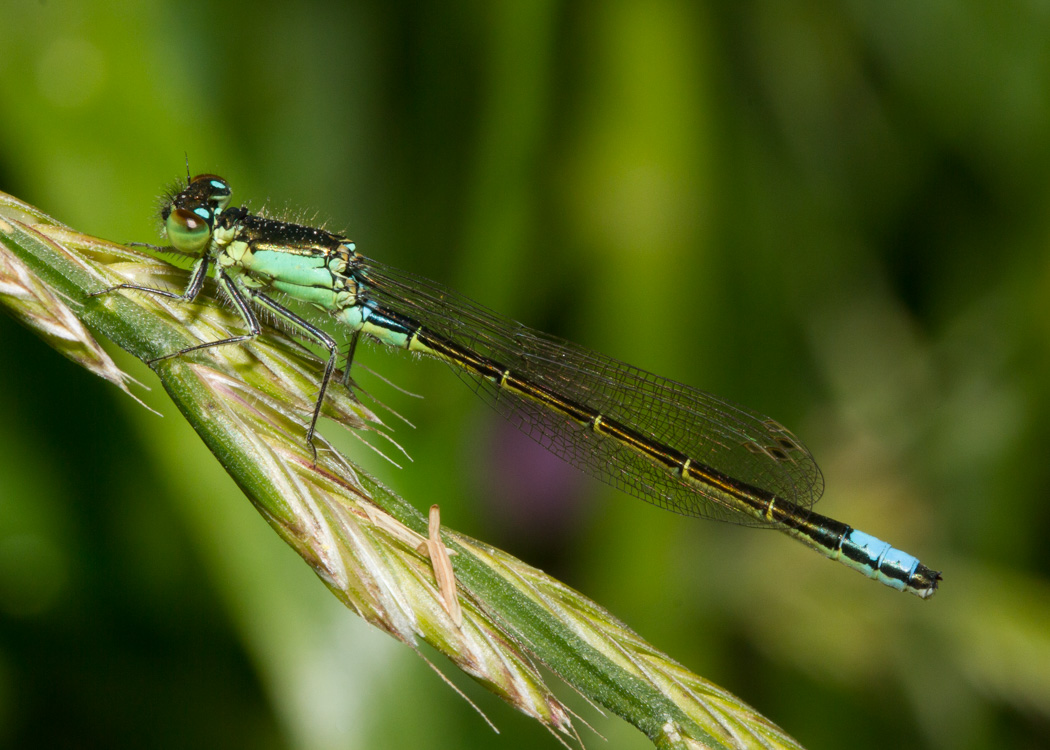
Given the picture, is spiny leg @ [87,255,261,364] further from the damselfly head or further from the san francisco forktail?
the san francisco forktail

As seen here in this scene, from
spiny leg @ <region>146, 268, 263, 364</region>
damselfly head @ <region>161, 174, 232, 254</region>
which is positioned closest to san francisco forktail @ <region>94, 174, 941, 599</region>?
damselfly head @ <region>161, 174, 232, 254</region>

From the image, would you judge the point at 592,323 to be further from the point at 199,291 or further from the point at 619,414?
the point at 199,291

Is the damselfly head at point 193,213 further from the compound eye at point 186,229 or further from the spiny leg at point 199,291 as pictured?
the spiny leg at point 199,291

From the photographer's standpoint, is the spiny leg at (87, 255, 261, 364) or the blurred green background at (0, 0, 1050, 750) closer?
the spiny leg at (87, 255, 261, 364)

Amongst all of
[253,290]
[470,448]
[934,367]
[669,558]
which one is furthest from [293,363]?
[934,367]

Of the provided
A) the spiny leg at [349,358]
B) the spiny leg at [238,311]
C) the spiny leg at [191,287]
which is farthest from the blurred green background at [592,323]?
the spiny leg at [191,287]

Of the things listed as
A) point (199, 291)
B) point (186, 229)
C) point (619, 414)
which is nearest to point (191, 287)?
point (199, 291)
